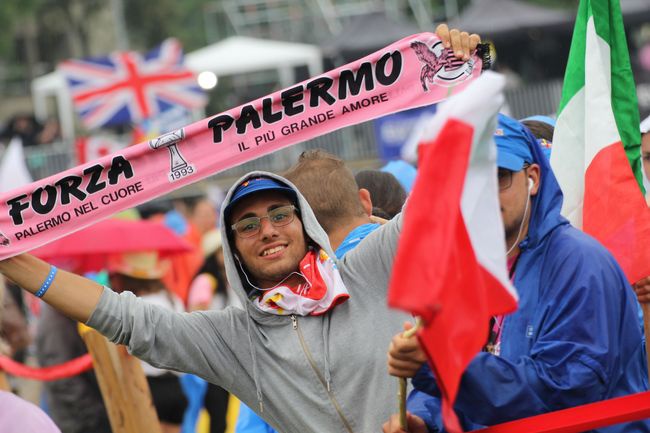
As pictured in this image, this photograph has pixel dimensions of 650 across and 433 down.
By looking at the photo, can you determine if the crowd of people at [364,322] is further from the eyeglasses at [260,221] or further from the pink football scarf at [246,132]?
the pink football scarf at [246,132]

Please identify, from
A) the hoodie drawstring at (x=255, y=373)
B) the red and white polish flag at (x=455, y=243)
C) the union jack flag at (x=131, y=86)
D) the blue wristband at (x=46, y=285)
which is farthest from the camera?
the union jack flag at (x=131, y=86)

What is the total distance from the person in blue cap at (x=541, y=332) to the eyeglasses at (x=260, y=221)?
0.83 metres

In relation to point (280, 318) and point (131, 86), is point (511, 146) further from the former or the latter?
point (131, 86)

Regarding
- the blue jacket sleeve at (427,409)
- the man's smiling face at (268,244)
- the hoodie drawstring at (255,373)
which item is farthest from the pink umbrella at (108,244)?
the blue jacket sleeve at (427,409)

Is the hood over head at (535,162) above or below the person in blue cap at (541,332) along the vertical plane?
above

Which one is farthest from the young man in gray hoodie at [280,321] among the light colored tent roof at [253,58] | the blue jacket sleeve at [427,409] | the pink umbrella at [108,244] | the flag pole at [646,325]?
the light colored tent roof at [253,58]

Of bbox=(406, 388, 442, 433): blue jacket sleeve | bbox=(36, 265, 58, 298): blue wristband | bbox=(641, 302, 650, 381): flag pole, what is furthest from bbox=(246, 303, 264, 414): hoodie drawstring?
bbox=(641, 302, 650, 381): flag pole

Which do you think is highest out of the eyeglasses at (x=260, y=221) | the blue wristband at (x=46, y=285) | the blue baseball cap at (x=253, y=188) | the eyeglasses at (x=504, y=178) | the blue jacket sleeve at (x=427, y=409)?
the blue baseball cap at (x=253, y=188)

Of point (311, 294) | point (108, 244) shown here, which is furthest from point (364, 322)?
point (108, 244)

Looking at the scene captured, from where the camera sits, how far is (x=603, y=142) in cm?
531

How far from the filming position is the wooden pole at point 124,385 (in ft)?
21.2

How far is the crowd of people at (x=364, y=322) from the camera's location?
4023mm

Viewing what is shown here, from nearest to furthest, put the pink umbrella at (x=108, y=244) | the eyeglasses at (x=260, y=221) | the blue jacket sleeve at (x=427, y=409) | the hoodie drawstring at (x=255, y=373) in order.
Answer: the blue jacket sleeve at (x=427, y=409)
the hoodie drawstring at (x=255, y=373)
the eyeglasses at (x=260, y=221)
the pink umbrella at (x=108, y=244)

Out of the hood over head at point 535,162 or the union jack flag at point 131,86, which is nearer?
the hood over head at point 535,162
